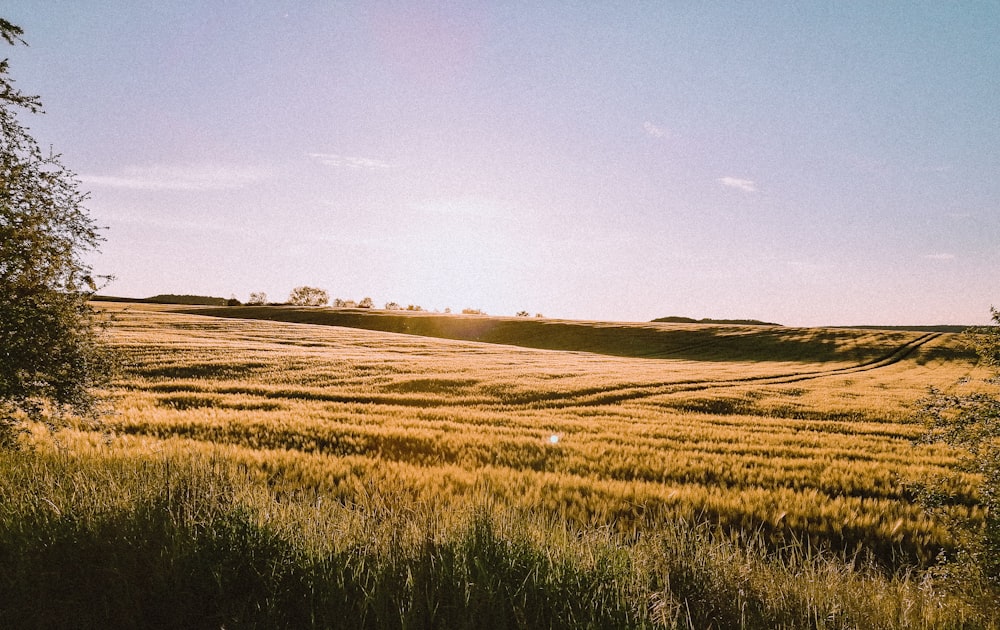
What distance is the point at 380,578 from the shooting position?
3174 mm

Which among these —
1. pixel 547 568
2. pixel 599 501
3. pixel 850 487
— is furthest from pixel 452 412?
pixel 547 568

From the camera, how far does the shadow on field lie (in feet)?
195

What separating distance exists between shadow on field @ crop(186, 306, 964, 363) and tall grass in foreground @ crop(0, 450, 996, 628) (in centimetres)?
5732

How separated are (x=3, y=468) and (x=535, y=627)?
19.6ft

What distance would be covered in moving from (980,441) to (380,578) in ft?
14.2

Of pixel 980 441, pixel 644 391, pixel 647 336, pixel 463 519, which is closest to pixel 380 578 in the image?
pixel 463 519

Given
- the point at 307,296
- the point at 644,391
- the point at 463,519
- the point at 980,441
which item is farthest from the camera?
the point at 307,296

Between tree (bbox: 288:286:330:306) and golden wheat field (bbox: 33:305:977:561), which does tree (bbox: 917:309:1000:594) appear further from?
tree (bbox: 288:286:330:306)

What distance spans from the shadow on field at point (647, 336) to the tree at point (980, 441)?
56.4m

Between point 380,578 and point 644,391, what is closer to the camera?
point 380,578

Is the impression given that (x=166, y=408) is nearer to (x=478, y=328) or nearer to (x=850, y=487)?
(x=850, y=487)

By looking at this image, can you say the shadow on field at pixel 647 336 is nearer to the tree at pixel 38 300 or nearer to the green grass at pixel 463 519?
the green grass at pixel 463 519

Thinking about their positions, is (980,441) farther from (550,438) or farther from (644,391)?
(644,391)

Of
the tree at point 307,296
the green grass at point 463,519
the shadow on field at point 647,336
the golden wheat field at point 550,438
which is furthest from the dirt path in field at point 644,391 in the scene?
the tree at point 307,296
